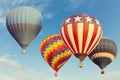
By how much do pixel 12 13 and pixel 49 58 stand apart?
28.5 feet

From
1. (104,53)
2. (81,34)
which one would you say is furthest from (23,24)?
(104,53)

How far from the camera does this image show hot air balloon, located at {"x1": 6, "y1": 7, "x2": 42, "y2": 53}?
50.2m

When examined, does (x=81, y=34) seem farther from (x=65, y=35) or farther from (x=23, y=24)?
(x=23, y=24)

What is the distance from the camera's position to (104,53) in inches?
2090

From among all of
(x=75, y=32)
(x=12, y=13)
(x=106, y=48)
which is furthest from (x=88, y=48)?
(x=12, y=13)

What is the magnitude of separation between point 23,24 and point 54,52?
Answer: 22.9 feet

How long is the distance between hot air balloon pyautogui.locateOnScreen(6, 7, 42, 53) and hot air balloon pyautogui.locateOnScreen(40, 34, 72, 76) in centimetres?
394

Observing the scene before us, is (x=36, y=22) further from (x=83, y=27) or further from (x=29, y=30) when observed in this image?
(x=83, y=27)

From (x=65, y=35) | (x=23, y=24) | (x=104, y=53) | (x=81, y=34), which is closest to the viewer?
(x=81, y=34)

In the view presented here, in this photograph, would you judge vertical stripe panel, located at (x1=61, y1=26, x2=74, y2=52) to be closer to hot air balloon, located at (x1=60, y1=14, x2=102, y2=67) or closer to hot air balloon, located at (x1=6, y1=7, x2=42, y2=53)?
hot air balloon, located at (x1=60, y1=14, x2=102, y2=67)

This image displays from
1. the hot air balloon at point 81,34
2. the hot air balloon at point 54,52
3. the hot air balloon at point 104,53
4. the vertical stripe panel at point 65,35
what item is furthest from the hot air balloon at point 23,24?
the hot air balloon at point 104,53

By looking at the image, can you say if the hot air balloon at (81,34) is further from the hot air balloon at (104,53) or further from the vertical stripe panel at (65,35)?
the hot air balloon at (104,53)

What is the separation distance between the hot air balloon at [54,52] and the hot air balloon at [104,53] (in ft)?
13.5

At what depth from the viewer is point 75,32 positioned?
45281 millimetres
